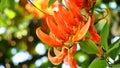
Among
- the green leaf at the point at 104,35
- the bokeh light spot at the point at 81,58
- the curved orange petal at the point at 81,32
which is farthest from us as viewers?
the bokeh light spot at the point at 81,58

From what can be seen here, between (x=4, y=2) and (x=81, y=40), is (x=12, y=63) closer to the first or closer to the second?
(x=4, y=2)

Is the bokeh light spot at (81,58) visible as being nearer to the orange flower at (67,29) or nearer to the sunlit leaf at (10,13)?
the sunlit leaf at (10,13)

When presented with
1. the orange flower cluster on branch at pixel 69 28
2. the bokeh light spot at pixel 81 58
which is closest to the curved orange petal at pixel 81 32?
the orange flower cluster on branch at pixel 69 28

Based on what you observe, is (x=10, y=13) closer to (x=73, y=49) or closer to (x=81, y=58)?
(x=81, y=58)

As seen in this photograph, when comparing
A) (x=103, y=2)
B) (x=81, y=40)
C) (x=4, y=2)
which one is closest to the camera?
(x=81, y=40)

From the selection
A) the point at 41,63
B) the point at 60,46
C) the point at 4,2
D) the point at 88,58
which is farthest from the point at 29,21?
the point at 60,46

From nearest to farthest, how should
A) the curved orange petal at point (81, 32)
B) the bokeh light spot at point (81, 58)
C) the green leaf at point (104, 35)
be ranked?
1. the curved orange petal at point (81, 32)
2. the green leaf at point (104, 35)
3. the bokeh light spot at point (81, 58)

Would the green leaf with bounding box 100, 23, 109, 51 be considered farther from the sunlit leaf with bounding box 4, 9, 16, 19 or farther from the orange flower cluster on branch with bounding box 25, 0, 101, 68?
the sunlit leaf with bounding box 4, 9, 16, 19

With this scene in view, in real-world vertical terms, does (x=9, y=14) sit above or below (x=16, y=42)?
above

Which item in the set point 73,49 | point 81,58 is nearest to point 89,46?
point 73,49
